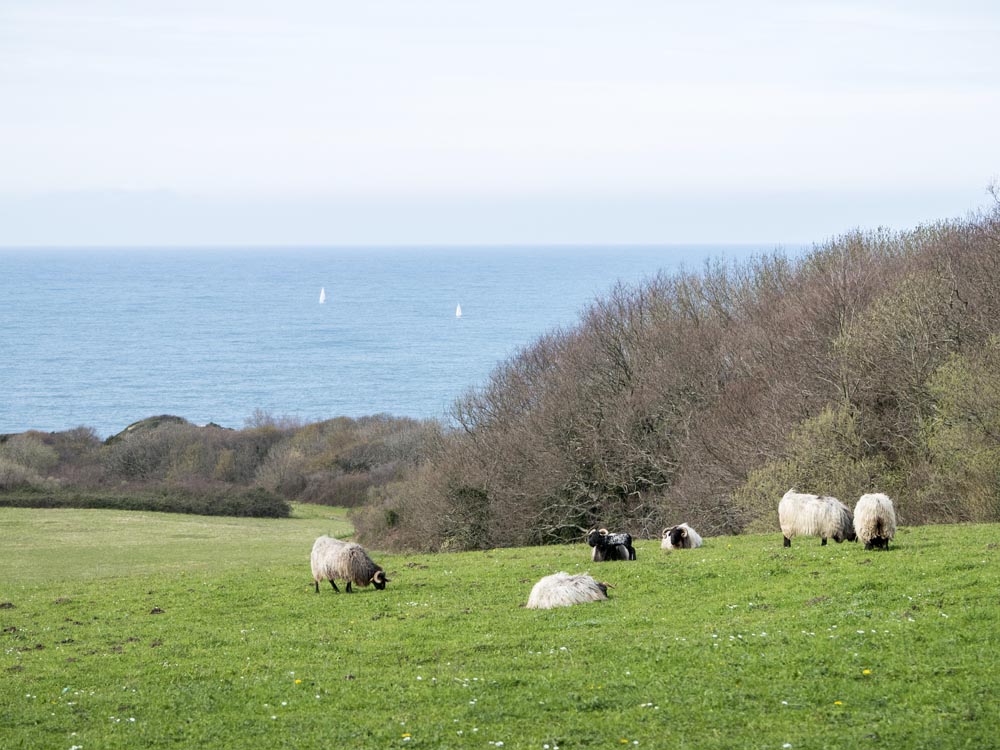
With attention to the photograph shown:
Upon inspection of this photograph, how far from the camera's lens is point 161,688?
49.8 feet

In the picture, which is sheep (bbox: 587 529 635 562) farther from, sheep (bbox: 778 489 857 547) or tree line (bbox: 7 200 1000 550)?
tree line (bbox: 7 200 1000 550)

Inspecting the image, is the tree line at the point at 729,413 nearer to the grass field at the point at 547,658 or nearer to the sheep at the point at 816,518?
the grass field at the point at 547,658

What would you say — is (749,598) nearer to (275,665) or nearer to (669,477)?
(275,665)

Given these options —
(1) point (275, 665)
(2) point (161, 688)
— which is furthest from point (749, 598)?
(2) point (161, 688)

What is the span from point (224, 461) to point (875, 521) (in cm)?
8392

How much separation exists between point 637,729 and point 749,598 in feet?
24.7

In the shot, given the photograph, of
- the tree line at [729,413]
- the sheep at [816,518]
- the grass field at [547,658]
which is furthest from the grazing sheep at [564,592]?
the tree line at [729,413]

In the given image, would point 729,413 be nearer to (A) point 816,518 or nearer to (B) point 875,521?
(A) point 816,518

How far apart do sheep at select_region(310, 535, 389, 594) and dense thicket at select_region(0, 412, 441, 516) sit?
50.7m

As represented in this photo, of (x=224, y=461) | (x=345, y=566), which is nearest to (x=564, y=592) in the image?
(x=345, y=566)

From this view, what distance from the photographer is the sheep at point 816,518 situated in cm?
2323

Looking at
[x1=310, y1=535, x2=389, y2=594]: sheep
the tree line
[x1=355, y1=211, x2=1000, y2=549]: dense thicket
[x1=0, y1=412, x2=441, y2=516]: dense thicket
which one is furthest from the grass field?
[x1=0, y1=412, x2=441, y2=516]: dense thicket

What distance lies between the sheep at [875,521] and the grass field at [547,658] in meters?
0.35

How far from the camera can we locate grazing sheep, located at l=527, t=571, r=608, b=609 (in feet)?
64.6
